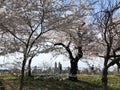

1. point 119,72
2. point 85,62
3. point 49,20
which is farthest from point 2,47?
point 119,72

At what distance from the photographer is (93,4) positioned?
21922 mm

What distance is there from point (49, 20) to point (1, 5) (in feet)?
12.5

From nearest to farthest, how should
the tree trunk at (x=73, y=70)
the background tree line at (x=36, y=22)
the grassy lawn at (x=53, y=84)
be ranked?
the background tree line at (x=36, y=22), the grassy lawn at (x=53, y=84), the tree trunk at (x=73, y=70)

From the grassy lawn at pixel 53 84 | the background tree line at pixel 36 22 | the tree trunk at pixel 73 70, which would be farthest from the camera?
the tree trunk at pixel 73 70

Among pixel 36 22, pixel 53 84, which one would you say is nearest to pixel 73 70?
pixel 53 84

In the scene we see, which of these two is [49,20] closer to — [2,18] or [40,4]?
[40,4]

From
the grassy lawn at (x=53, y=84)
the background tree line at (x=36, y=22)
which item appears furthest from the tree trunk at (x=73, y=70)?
the background tree line at (x=36, y=22)

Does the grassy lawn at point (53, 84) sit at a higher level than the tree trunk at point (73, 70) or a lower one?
lower

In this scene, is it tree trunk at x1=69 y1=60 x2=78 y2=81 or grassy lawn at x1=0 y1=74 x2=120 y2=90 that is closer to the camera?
grassy lawn at x1=0 y1=74 x2=120 y2=90

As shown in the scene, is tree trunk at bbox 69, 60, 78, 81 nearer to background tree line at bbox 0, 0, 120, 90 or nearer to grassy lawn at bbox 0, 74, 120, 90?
grassy lawn at bbox 0, 74, 120, 90

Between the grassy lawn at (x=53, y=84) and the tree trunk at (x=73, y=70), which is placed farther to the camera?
the tree trunk at (x=73, y=70)

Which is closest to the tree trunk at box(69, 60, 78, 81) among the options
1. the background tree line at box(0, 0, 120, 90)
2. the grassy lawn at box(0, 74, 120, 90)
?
the grassy lawn at box(0, 74, 120, 90)

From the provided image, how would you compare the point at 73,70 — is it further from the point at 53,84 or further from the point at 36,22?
the point at 36,22

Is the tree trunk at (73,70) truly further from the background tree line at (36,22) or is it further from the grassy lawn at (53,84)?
the background tree line at (36,22)
